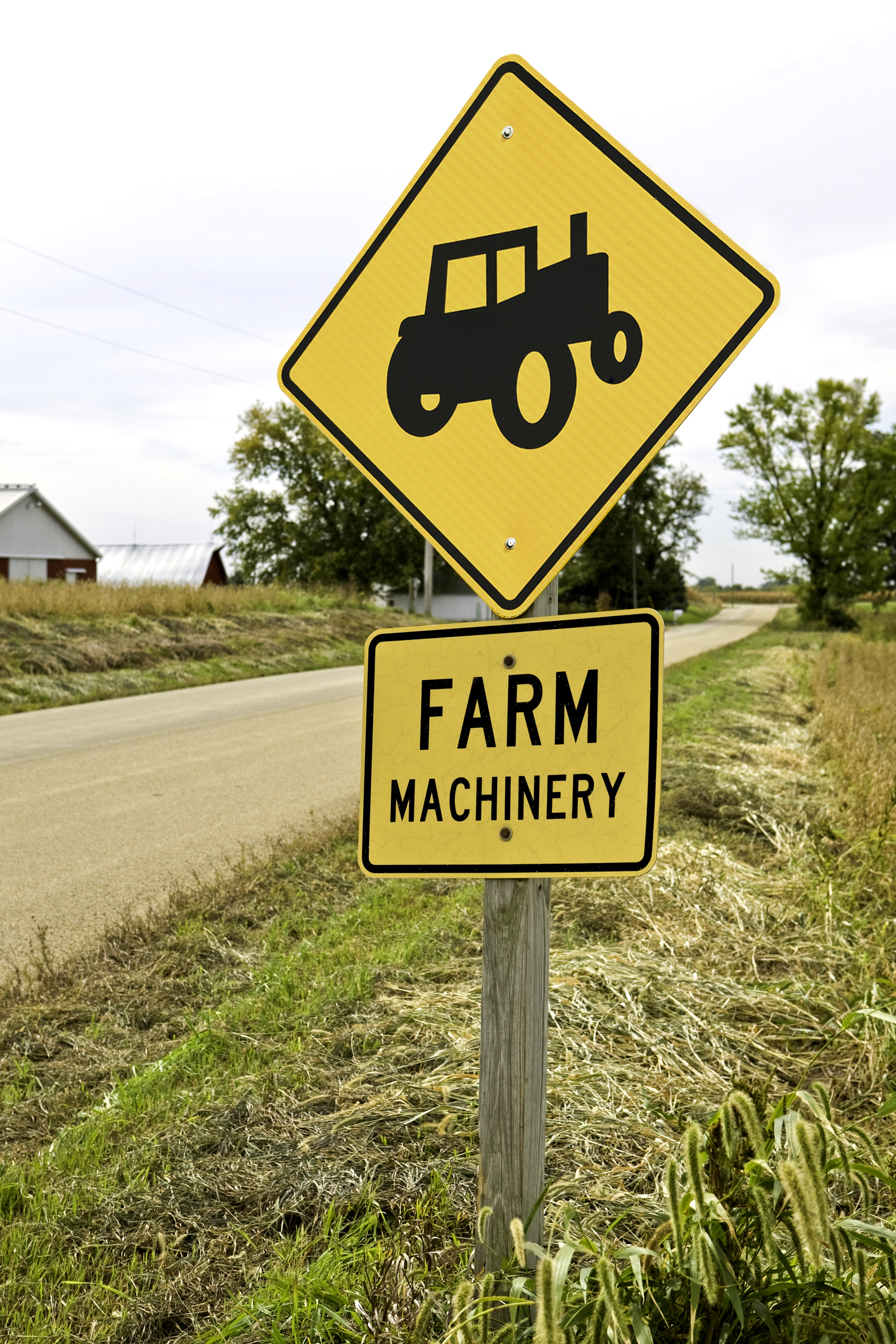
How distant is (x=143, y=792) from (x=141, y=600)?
44.1ft

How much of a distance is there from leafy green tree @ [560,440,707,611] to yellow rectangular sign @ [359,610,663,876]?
4635cm

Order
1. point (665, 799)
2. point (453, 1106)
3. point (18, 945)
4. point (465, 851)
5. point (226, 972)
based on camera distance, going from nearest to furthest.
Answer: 1. point (465, 851)
2. point (453, 1106)
3. point (226, 972)
4. point (18, 945)
5. point (665, 799)

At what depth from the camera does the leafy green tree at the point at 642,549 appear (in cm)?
5131

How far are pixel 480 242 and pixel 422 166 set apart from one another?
0.22m

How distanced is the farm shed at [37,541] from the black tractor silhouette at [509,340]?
46.5 m

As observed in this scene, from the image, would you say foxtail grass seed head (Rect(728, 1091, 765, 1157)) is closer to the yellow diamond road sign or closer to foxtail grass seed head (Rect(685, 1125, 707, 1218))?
foxtail grass seed head (Rect(685, 1125, 707, 1218))

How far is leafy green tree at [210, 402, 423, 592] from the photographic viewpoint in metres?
49.0

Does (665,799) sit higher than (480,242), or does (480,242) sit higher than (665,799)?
(480,242)

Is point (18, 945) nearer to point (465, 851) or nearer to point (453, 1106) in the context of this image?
point (453, 1106)

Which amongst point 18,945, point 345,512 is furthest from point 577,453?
point 345,512

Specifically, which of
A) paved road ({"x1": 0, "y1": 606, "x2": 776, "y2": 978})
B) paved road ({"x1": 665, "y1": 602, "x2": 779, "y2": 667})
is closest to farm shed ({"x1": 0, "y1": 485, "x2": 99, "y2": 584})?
paved road ({"x1": 665, "y1": 602, "x2": 779, "y2": 667})

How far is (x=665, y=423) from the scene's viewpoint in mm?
1639

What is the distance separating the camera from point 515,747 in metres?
1.74

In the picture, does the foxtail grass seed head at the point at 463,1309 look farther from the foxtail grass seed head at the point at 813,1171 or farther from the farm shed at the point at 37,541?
the farm shed at the point at 37,541
